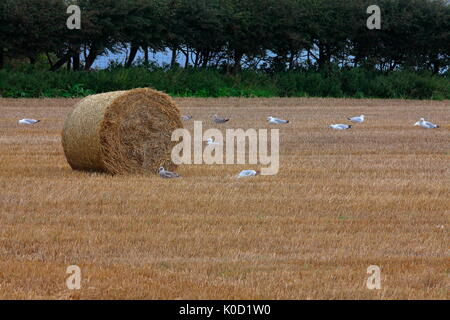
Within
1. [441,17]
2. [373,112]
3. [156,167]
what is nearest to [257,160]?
[156,167]

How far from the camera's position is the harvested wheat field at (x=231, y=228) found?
22.6 feet

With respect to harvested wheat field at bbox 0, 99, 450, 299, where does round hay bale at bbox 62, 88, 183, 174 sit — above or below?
above

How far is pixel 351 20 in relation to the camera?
3969 cm

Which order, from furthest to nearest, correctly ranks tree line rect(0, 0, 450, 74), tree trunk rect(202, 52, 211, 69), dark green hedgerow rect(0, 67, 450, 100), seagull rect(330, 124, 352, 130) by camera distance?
tree trunk rect(202, 52, 211, 69)
tree line rect(0, 0, 450, 74)
dark green hedgerow rect(0, 67, 450, 100)
seagull rect(330, 124, 352, 130)

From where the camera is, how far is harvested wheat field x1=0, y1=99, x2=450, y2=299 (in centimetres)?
688

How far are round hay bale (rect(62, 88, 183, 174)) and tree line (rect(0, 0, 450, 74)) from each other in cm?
2074

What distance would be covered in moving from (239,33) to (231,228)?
97.0 feet

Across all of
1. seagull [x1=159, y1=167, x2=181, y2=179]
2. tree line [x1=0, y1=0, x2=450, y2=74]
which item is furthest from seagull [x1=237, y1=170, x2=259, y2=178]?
tree line [x1=0, y1=0, x2=450, y2=74]

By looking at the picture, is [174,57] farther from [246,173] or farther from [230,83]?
[246,173]

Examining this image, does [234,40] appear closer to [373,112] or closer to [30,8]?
[30,8]

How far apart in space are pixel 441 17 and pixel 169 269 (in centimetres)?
3533

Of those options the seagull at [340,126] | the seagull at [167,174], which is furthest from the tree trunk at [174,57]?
the seagull at [167,174]

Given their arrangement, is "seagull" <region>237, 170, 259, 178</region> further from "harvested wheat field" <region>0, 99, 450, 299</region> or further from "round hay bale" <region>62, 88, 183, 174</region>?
"round hay bale" <region>62, 88, 183, 174</region>

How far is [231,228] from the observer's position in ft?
29.8
